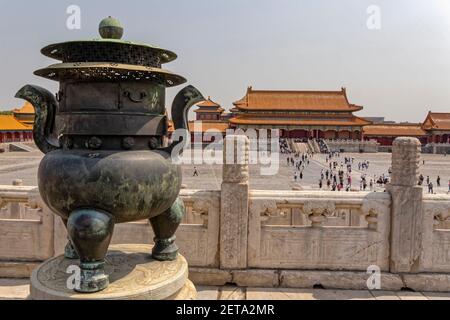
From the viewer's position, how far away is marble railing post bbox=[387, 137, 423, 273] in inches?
152

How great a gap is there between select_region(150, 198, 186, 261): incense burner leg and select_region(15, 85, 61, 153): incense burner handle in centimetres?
103

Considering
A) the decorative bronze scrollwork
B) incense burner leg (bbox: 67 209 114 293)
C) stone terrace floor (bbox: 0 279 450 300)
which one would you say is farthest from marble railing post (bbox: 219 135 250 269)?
incense burner leg (bbox: 67 209 114 293)

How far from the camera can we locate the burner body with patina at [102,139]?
2410 millimetres

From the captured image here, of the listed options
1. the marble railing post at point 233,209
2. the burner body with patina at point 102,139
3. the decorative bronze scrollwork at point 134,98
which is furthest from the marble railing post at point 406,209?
the decorative bronze scrollwork at point 134,98

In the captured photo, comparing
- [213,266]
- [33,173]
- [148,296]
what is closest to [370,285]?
[213,266]

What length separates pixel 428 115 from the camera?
55219 millimetres

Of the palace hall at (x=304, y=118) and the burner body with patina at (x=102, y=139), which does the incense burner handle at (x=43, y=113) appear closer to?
the burner body with patina at (x=102, y=139)

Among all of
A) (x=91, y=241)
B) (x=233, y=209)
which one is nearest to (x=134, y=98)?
(x=91, y=241)

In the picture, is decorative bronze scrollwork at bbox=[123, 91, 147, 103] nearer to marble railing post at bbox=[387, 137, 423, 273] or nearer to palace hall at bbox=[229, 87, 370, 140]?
marble railing post at bbox=[387, 137, 423, 273]

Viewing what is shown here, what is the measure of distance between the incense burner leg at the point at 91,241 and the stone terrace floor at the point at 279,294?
1493 mm

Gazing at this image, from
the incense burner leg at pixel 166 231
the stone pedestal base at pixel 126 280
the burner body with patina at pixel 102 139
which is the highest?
the burner body with patina at pixel 102 139

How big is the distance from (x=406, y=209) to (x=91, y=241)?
129 inches

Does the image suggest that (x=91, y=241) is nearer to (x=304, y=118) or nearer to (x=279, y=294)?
(x=279, y=294)

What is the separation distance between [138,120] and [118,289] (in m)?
1.24
